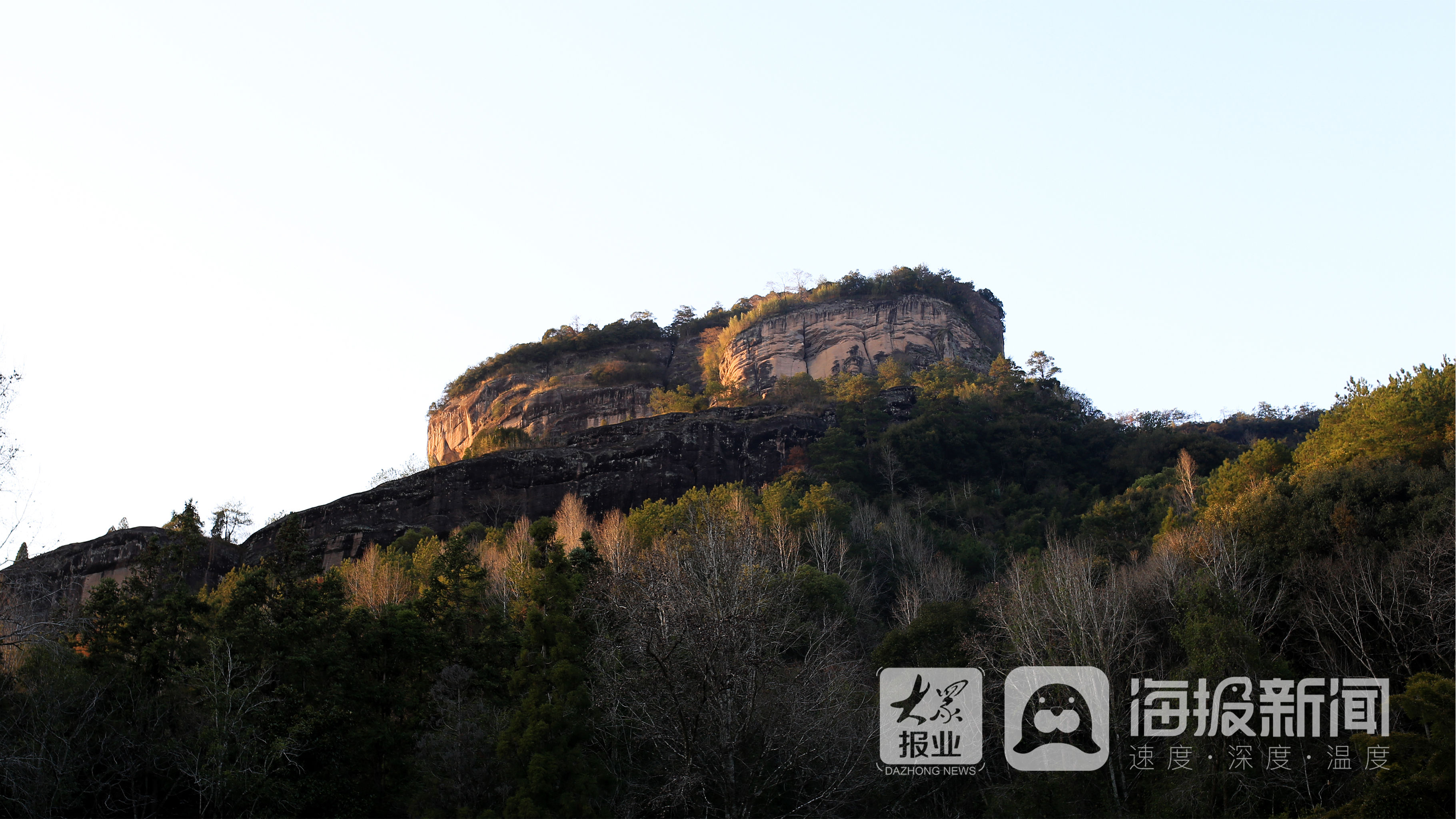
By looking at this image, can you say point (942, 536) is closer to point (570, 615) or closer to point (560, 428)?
point (570, 615)

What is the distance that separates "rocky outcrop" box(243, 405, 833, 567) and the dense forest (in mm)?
15631

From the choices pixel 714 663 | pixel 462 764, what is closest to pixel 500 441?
pixel 462 764

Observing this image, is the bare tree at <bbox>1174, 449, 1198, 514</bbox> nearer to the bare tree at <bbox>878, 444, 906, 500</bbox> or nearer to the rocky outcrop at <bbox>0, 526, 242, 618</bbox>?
the bare tree at <bbox>878, 444, 906, 500</bbox>

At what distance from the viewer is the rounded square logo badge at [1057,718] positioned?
22078mm

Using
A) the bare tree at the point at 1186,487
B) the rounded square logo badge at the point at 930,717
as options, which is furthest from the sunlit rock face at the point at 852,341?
the rounded square logo badge at the point at 930,717

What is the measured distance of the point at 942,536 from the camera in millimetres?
41906

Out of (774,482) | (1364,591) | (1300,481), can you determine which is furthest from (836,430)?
(1364,591)

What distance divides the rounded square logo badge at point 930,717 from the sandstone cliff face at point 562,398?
43.9 metres

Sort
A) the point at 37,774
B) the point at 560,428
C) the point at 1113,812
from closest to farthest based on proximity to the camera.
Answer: the point at 37,774, the point at 1113,812, the point at 560,428

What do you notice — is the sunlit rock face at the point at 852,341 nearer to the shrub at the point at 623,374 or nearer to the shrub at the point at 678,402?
the shrub at the point at 678,402

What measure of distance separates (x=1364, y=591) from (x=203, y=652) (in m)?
23.7

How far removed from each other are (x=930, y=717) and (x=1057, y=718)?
260 cm

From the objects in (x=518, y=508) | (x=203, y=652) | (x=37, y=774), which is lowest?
(x=37, y=774)

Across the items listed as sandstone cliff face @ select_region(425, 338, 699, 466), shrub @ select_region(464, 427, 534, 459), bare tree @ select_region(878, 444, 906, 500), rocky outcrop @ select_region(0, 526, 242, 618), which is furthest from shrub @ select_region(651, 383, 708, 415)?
rocky outcrop @ select_region(0, 526, 242, 618)
